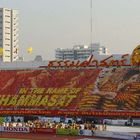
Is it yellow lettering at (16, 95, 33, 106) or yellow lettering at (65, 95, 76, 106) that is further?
yellow lettering at (16, 95, 33, 106)

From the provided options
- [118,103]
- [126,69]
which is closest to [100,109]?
[118,103]

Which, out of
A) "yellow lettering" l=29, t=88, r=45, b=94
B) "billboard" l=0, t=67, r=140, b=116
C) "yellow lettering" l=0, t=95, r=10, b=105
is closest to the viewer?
"billboard" l=0, t=67, r=140, b=116

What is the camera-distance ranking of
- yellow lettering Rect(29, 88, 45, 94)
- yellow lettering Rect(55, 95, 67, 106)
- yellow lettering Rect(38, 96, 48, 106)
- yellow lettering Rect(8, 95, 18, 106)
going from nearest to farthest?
yellow lettering Rect(55, 95, 67, 106), yellow lettering Rect(38, 96, 48, 106), yellow lettering Rect(8, 95, 18, 106), yellow lettering Rect(29, 88, 45, 94)

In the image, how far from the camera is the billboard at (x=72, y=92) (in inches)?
2648

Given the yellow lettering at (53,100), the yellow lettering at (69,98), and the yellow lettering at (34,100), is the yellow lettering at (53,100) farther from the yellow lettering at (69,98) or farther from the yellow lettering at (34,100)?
the yellow lettering at (34,100)

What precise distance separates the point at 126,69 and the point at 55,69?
12.7m

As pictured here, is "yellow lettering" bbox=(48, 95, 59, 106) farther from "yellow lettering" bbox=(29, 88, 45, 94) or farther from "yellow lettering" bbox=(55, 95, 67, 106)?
"yellow lettering" bbox=(29, 88, 45, 94)

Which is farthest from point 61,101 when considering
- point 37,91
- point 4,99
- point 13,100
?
point 4,99

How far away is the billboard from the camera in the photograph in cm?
6725

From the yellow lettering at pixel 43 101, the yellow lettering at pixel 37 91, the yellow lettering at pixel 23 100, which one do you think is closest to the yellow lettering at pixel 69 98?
the yellow lettering at pixel 43 101

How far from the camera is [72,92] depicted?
72812 millimetres

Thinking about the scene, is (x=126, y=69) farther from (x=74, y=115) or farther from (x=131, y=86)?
(x=74, y=115)

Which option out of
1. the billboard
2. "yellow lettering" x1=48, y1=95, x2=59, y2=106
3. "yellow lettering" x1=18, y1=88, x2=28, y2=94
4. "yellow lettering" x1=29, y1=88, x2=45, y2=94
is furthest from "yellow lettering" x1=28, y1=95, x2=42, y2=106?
"yellow lettering" x1=18, y1=88, x2=28, y2=94

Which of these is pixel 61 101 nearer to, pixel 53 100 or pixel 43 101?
pixel 53 100
